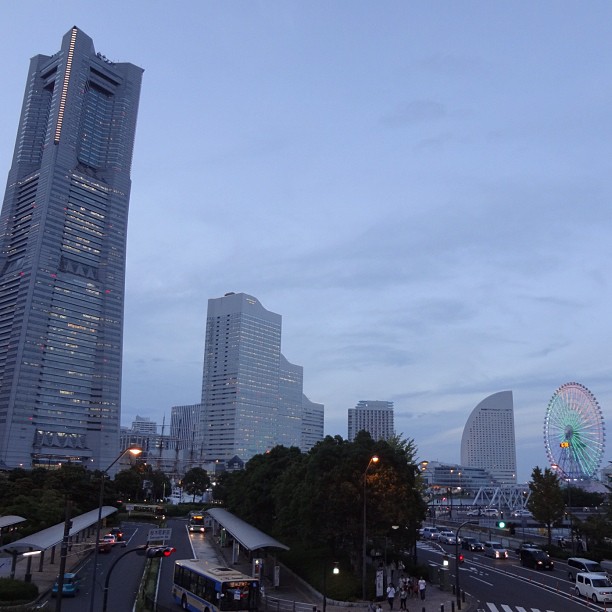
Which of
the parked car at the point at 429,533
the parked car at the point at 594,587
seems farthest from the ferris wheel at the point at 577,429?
the parked car at the point at 594,587

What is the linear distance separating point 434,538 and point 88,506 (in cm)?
4949

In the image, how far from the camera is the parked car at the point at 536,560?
54250 millimetres

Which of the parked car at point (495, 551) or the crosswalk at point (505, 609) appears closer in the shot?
the crosswalk at point (505, 609)

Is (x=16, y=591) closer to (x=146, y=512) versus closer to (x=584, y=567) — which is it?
(x=584, y=567)

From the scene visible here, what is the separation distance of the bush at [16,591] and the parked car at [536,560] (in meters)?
42.8

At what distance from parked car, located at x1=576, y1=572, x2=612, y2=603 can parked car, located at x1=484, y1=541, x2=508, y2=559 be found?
21.7m

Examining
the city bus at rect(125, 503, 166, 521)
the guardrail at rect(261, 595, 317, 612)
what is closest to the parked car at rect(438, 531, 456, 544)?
the guardrail at rect(261, 595, 317, 612)

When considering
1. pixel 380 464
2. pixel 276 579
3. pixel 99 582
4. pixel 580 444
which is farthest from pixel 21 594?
pixel 580 444

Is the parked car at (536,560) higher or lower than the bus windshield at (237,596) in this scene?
lower

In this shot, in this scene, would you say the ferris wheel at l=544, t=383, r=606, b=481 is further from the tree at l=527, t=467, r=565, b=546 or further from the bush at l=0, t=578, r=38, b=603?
the bush at l=0, t=578, r=38, b=603

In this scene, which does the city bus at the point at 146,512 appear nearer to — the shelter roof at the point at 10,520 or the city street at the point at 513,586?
the shelter roof at the point at 10,520

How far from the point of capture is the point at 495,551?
208ft

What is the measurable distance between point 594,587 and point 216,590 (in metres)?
25.8

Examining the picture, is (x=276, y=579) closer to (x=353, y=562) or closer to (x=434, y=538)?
(x=353, y=562)
